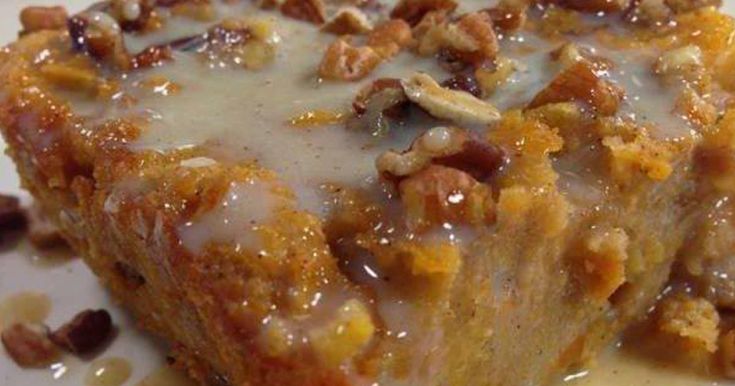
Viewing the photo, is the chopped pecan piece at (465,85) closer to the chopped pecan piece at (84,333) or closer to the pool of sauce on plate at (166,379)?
the pool of sauce on plate at (166,379)

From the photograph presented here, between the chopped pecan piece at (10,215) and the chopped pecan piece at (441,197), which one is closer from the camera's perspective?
the chopped pecan piece at (441,197)

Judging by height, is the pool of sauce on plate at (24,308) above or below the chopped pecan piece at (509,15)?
below

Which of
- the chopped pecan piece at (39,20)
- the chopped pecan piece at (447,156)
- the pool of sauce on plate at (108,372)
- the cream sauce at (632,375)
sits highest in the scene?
the chopped pecan piece at (447,156)

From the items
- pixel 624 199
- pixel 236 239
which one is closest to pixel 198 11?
pixel 236 239

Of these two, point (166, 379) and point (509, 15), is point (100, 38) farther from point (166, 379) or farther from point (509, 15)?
point (509, 15)

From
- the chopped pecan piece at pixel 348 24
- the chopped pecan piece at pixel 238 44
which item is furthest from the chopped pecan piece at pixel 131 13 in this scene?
the chopped pecan piece at pixel 348 24

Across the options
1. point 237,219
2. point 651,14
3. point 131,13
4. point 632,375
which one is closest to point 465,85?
point 651,14

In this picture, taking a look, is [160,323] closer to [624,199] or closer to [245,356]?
[245,356]

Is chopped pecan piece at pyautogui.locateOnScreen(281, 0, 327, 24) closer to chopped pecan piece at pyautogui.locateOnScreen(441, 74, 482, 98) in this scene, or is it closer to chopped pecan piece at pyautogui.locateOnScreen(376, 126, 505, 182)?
chopped pecan piece at pyautogui.locateOnScreen(441, 74, 482, 98)
